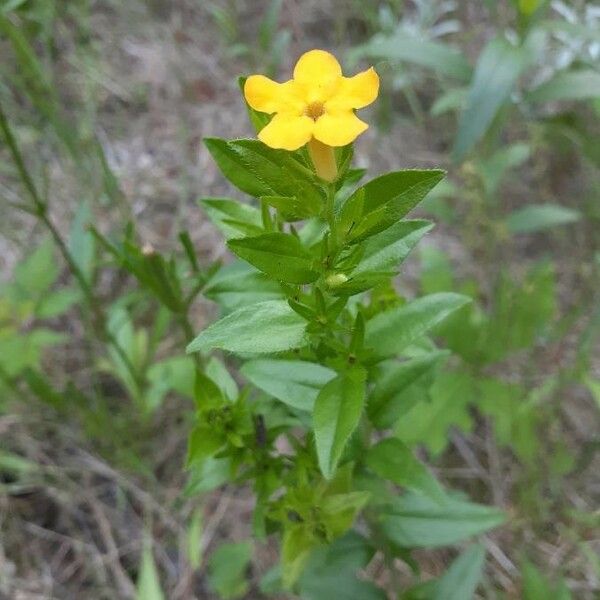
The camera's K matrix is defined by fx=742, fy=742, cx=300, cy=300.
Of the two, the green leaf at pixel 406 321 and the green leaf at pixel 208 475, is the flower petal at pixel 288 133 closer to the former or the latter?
the green leaf at pixel 406 321

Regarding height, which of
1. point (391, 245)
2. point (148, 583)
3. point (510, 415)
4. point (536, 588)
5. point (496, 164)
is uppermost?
point (496, 164)

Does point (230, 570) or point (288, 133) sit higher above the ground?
point (288, 133)

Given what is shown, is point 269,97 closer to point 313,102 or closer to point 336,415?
point 313,102

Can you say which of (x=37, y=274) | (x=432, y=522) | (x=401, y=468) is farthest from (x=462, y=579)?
(x=37, y=274)

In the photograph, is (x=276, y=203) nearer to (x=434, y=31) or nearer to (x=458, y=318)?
(x=458, y=318)

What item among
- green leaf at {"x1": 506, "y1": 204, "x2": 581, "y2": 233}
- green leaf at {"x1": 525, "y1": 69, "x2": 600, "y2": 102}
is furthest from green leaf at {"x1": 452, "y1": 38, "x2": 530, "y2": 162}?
green leaf at {"x1": 506, "y1": 204, "x2": 581, "y2": 233}

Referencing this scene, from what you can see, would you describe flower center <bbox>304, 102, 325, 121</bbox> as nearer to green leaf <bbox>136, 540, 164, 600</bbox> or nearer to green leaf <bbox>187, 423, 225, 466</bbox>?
green leaf <bbox>187, 423, 225, 466</bbox>

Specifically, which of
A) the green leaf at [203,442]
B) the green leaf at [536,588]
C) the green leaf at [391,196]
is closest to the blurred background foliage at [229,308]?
the green leaf at [536,588]

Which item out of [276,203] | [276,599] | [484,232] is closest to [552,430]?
[484,232]
